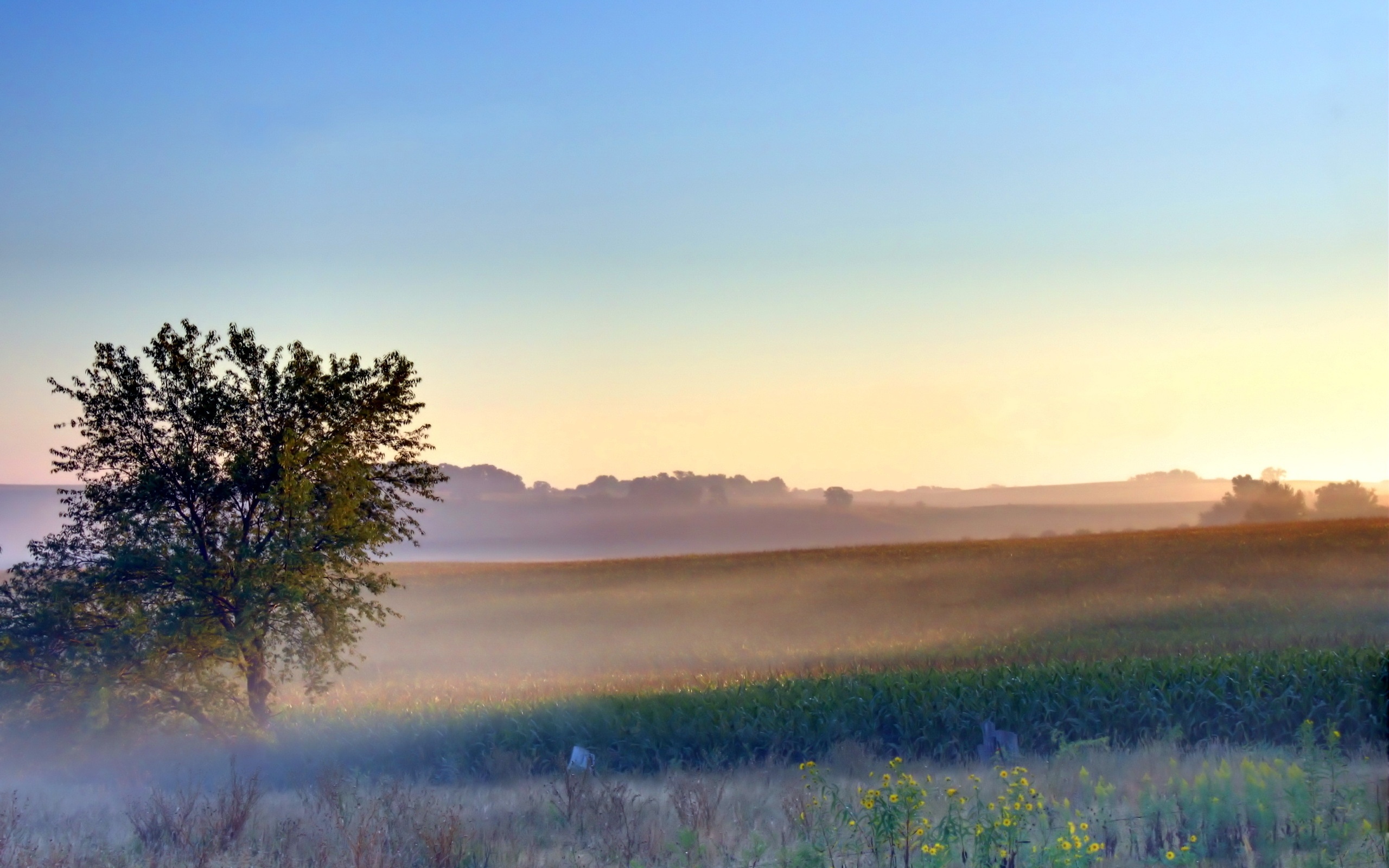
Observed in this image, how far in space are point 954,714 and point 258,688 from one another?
14726 millimetres

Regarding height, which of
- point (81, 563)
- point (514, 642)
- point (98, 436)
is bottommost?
point (514, 642)

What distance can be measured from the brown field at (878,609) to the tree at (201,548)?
6.28 m

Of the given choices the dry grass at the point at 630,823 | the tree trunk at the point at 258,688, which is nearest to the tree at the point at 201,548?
the tree trunk at the point at 258,688

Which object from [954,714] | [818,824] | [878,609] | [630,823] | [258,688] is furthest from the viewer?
[878,609]

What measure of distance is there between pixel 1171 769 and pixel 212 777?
57.5 ft

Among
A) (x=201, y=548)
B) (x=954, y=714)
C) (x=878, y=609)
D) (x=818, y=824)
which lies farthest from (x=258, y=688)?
(x=878, y=609)

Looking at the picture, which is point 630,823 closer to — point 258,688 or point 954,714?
point 954,714

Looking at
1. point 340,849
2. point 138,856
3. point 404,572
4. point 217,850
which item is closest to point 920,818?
point 340,849

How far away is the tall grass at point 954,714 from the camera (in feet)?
62.0

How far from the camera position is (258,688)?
22.8 meters

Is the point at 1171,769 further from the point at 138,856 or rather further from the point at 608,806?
the point at 138,856

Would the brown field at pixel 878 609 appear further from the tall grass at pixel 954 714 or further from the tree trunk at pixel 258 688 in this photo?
the tall grass at pixel 954 714

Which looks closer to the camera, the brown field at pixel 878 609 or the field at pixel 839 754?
the field at pixel 839 754

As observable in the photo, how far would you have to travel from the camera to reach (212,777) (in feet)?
68.2
